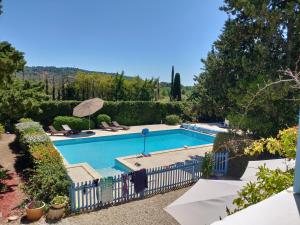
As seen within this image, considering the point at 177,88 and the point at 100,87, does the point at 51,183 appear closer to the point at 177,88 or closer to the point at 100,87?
the point at 100,87

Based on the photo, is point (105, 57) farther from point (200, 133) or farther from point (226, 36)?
point (226, 36)

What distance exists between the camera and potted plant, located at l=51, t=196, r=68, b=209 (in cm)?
871

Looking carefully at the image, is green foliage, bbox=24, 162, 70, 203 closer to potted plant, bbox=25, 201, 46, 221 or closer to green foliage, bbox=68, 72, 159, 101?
potted plant, bbox=25, 201, 46, 221

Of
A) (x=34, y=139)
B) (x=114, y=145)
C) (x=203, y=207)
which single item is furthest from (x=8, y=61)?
(x=114, y=145)

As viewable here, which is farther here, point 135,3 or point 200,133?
point 200,133

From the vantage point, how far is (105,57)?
136ft

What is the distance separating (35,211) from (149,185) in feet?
15.2

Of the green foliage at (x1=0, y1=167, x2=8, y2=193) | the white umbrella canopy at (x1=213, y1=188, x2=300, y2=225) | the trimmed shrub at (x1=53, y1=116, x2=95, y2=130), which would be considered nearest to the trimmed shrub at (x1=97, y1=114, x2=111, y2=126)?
the trimmed shrub at (x1=53, y1=116, x2=95, y2=130)

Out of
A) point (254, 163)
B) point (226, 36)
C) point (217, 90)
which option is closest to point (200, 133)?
point (217, 90)

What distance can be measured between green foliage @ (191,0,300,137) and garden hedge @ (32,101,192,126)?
947cm

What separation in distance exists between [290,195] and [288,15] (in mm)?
11961

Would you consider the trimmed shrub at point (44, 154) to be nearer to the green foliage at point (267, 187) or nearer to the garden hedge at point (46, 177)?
the garden hedge at point (46, 177)

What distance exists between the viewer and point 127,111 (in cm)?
2883

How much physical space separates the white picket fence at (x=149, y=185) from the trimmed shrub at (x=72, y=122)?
13.7 m
